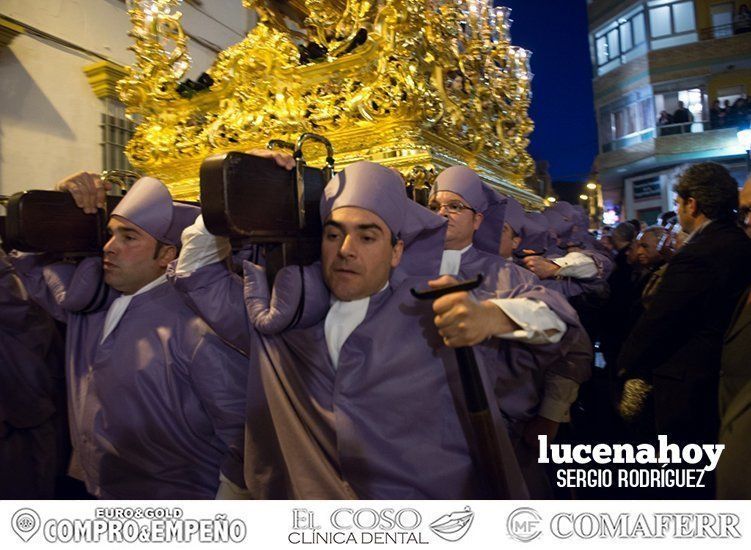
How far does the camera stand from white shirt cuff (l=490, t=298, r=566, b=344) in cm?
131

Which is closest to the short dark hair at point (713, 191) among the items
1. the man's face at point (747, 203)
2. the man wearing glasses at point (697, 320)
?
the man wearing glasses at point (697, 320)

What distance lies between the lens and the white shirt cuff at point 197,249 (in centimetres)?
173

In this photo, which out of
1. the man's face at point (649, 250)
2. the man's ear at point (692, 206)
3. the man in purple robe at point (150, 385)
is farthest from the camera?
the man's face at point (649, 250)

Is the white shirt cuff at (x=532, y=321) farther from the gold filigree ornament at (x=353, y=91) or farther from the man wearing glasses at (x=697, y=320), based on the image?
the gold filigree ornament at (x=353, y=91)

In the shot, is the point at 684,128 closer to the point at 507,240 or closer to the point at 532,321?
the point at 507,240

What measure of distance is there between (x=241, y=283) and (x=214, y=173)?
646 mm

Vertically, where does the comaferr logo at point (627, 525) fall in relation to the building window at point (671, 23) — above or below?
below

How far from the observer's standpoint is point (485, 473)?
4.69 feet

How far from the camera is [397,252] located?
167 centimetres

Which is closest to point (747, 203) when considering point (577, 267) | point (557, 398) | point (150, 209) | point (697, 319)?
point (697, 319)

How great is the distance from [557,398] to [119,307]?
73.6 inches

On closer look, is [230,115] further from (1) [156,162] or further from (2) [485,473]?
(2) [485,473]

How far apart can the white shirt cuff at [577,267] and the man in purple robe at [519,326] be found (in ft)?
1.59

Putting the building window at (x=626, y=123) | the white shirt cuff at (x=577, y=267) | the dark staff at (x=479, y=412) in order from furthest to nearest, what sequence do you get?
1. the building window at (x=626, y=123)
2. the white shirt cuff at (x=577, y=267)
3. the dark staff at (x=479, y=412)
